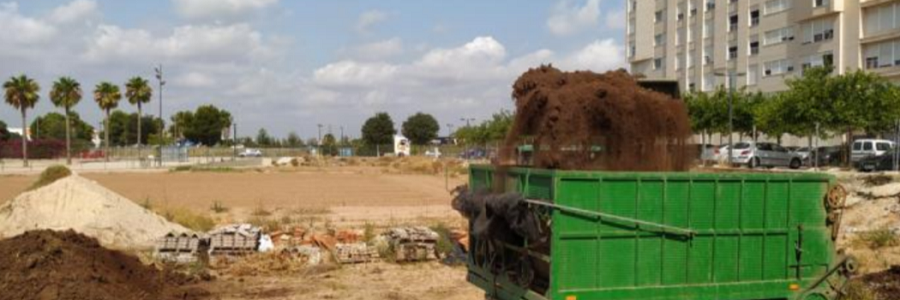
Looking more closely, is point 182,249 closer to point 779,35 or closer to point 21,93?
point 779,35

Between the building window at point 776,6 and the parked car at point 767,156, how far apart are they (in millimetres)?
25882

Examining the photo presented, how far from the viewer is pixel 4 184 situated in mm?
42031

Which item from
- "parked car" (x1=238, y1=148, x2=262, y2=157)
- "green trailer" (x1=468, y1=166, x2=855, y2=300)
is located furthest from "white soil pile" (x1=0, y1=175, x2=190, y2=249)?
"parked car" (x1=238, y1=148, x2=262, y2=157)

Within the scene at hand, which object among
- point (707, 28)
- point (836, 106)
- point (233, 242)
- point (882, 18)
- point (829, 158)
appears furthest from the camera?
point (707, 28)

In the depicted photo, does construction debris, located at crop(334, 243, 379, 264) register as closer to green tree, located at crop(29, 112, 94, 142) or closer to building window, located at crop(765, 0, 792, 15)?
building window, located at crop(765, 0, 792, 15)

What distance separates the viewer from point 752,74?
70938mm

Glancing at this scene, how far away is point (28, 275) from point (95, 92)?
9307cm

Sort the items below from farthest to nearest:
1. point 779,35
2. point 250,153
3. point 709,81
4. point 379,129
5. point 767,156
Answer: point 379,129, point 250,153, point 709,81, point 779,35, point 767,156

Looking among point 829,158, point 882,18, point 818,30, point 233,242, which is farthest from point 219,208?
point 818,30

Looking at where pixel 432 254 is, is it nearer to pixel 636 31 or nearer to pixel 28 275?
pixel 28 275

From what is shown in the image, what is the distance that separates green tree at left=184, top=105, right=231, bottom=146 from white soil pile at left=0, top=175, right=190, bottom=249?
4975 inches

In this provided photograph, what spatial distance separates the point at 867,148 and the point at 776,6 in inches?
1220

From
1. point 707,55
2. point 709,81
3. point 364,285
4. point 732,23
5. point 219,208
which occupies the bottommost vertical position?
point 364,285

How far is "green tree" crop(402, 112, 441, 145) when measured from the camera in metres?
160
